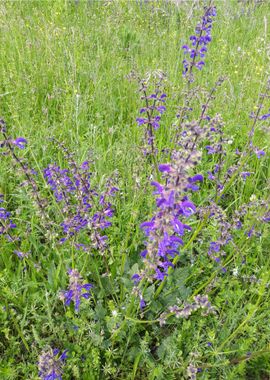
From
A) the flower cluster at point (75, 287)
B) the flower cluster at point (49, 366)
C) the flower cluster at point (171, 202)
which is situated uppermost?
the flower cluster at point (171, 202)

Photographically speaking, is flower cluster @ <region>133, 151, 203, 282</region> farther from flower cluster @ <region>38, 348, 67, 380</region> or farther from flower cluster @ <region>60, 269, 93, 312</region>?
flower cluster @ <region>38, 348, 67, 380</region>

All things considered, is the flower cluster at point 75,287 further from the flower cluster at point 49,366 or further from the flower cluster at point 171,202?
the flower cluster at point 171,202

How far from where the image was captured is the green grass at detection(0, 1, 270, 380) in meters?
2.04

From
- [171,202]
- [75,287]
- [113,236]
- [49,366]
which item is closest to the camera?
[171,202]

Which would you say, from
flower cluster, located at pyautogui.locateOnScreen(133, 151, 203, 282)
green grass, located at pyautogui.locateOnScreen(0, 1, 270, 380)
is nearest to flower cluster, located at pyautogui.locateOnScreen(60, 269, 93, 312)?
green grass, located at pyautogui.locateOnScreen(0, 1, 270, 380)

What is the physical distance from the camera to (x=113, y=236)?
2.55 m

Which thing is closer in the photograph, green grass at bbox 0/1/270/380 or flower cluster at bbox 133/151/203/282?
flower cluster at bbox 133/151/203/282

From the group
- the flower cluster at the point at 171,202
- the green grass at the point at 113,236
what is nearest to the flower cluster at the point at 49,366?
the green grass at the point at 113,236

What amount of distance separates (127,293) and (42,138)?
1.59 meters

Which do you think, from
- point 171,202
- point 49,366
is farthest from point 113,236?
point 171,202

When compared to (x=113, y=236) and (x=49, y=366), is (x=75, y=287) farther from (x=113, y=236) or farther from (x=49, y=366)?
(x=113, y=236)

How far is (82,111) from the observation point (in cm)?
352

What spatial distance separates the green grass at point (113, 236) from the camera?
80.5 inches

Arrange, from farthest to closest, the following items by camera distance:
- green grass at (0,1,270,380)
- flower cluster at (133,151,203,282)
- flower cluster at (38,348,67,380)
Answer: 1. green grass at (0,1,270,380)
2. flower cluster at (38,348,67,380)
3. flower cluster at (133,151,203,282)
